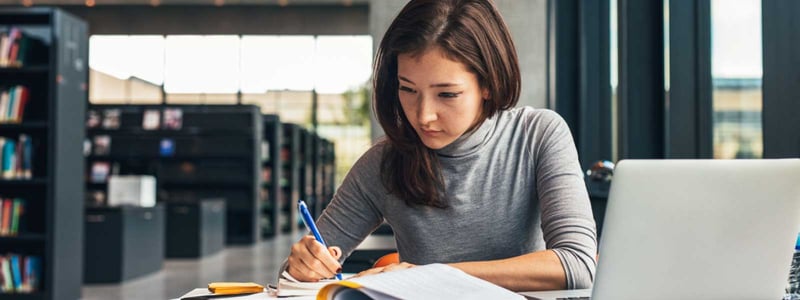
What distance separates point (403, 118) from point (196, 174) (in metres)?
10.5

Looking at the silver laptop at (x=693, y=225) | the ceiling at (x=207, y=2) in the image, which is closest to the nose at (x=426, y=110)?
the silver laptop at (x=693, y=225)

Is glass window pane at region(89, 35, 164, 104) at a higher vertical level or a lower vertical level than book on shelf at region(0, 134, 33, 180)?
higher

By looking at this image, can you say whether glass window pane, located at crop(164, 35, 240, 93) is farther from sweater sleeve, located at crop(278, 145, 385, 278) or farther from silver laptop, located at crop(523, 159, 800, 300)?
silver laptop, located at crop(523, 159, 800, 300)

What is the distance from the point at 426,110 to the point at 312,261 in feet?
1.04

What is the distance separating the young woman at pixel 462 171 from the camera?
148 centimetres

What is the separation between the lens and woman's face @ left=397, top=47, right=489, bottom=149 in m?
1.51

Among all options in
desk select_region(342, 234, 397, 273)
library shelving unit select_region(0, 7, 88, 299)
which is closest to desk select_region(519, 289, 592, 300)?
desk select_region(342, 234, 397, 273)

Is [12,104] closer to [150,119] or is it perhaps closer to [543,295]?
[543,295]

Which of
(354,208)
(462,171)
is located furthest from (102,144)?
(462,171)

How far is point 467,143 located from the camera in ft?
5.53

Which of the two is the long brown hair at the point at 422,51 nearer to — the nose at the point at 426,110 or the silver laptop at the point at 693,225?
the nose at the point at 426,110

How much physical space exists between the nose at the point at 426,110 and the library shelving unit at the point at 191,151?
395 inches

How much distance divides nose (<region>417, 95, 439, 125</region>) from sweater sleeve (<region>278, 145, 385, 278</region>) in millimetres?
260

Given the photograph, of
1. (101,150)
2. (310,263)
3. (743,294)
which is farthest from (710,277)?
(101,150)
